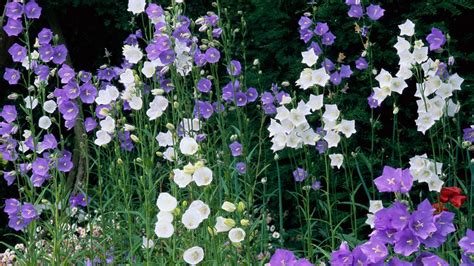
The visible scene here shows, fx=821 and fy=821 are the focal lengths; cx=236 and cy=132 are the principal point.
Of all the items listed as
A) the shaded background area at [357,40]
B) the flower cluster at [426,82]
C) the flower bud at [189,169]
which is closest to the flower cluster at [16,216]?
the flower bud at [189,169]

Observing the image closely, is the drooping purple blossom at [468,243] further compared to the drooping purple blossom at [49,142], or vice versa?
the drooping purple blossom at [49,142]

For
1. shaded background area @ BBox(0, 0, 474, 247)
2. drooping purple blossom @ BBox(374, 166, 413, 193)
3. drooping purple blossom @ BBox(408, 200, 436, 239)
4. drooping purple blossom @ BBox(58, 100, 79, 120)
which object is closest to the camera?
drooping purple blossom @ BBox(408, 200, 436, 239)

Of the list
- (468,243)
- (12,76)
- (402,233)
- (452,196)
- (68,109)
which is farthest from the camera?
(12,76)

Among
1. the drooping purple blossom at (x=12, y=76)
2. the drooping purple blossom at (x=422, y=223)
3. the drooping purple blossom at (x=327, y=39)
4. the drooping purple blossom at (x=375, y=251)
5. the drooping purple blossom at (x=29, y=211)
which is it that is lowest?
the drooping purple blossom at (x=29, y=211)

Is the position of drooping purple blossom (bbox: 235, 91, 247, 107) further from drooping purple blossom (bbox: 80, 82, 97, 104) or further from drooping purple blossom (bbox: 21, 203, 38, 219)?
drooping purple blossom (bbox: 21, 203, 38, 219)

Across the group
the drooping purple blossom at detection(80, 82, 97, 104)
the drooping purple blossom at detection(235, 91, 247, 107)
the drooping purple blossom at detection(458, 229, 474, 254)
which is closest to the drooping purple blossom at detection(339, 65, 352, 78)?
the drooping purple blossom at detection(235, 91, 247, 107)

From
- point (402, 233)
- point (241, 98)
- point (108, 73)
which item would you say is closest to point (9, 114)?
point (108, 73)

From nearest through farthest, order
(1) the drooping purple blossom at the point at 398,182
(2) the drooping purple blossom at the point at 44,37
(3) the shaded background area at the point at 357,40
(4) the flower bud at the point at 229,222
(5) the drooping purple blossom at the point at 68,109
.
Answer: (1) the drooping purple blossom at the point at 398,182 < (4) the flower bud at the point at 229,222 < (5) the drooping purple blossom at the point at 68,109 < (2) the drooping purple blossom at the point at 44,37 < (3) the shaded background area at the point at 357,40

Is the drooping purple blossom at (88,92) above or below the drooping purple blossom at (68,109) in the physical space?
above

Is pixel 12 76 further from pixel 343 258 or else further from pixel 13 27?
pixel 343 258

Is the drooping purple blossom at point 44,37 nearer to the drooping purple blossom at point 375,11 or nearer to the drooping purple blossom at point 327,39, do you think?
the drooping purple blossom at point 327,39

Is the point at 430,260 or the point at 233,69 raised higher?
the point at 233,69

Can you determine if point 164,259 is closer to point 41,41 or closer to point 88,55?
point 41,41

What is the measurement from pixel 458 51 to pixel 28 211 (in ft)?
7.39
